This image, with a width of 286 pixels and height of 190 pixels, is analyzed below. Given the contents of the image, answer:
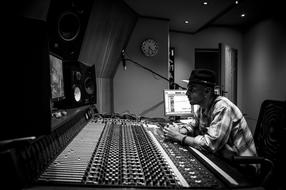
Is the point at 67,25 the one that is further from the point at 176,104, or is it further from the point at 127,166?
the point at 176,104

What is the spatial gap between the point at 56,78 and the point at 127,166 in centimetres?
93

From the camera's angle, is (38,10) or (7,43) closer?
(7,43)

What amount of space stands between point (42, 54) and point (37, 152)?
1.16 feet

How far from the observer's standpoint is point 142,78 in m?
4.33

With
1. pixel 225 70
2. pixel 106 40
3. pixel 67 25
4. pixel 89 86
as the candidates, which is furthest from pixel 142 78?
pixel 67 25

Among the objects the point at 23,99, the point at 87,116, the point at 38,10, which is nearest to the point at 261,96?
the point at 87,116

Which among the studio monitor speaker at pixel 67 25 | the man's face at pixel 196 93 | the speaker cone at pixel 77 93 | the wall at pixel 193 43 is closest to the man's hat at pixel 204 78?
the man's face at pixel 196 93

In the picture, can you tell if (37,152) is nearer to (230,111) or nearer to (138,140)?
(138,140)

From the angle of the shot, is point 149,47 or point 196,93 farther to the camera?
point 149,47

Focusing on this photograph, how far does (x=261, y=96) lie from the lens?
4.98 metres

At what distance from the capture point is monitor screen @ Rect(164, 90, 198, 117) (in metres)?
2.91

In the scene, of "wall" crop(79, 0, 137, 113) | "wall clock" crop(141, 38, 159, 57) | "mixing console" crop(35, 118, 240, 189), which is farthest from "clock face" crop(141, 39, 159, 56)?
"mixing console" crop(35, 118, 240, 189)

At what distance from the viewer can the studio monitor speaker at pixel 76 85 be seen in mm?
1729

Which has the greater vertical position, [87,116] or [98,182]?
[87,116]
